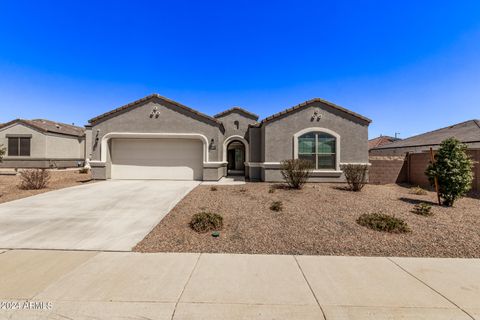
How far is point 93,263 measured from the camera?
3830mm

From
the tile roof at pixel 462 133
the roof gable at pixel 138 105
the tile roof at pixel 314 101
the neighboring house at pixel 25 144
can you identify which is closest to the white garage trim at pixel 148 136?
the roof gable at pixel 138 105

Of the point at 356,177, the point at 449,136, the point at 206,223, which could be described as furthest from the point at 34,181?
the point at 449,136

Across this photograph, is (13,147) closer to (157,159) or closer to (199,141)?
(157,159)

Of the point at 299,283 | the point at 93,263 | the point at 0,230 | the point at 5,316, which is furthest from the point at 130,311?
the point at 0,230

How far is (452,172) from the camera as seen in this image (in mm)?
7840

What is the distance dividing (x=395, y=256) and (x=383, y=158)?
11014 millimetres

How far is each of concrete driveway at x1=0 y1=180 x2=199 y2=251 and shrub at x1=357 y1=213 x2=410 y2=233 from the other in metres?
5.80

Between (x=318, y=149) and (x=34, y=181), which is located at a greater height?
(x=318, y=149)

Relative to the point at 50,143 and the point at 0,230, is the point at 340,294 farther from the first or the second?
the point at 50,143

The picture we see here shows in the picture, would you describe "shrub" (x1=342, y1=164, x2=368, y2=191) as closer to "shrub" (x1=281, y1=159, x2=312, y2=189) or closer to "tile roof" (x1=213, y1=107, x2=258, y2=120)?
"shrub" (x1=281, y1=159, x2=312, y2=189)

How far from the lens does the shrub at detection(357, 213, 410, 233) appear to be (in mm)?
5334

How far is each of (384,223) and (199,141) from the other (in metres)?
10.7

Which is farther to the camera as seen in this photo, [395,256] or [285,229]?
[285,229]

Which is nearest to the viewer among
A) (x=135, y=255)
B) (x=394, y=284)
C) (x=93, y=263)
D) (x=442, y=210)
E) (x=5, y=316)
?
(x=5, y=316)
